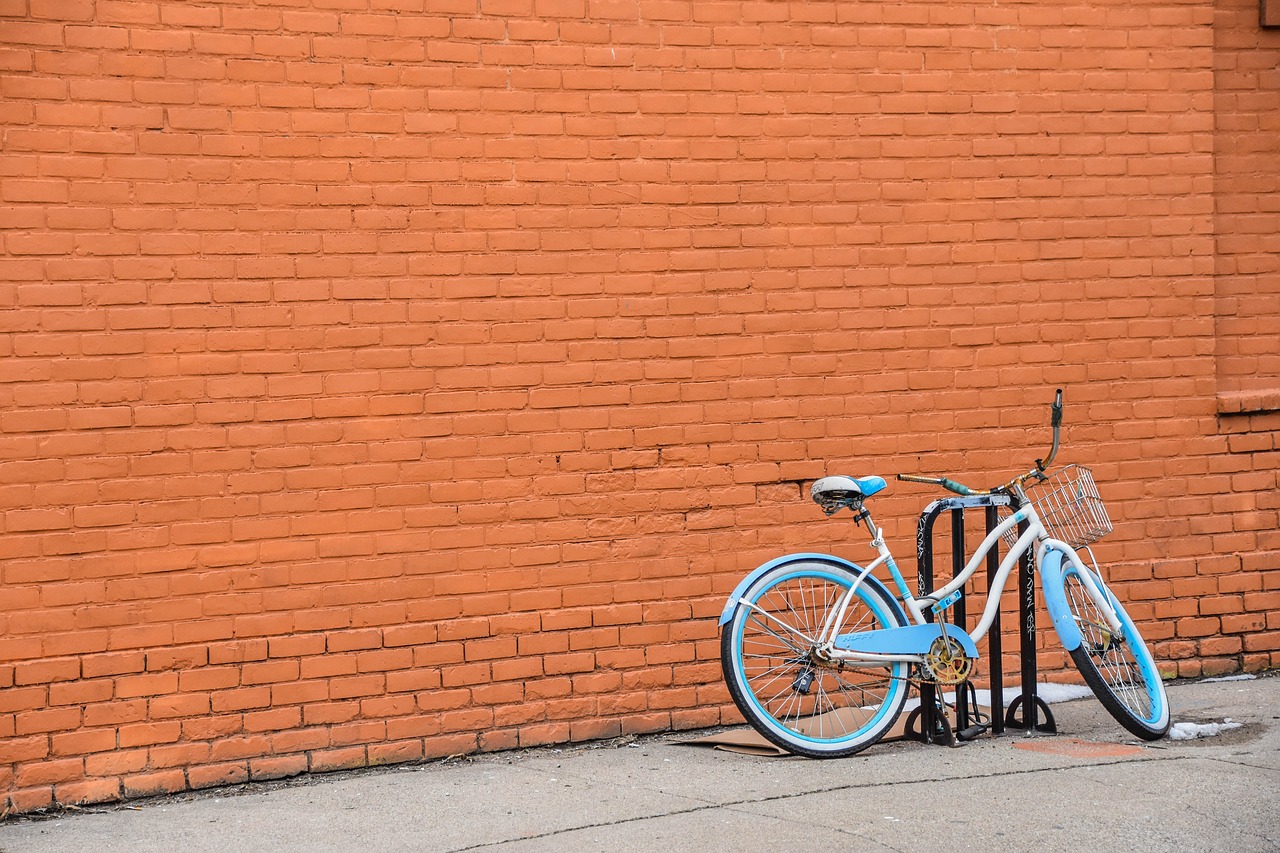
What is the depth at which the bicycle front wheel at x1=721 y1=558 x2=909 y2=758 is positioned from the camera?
5.10 metres

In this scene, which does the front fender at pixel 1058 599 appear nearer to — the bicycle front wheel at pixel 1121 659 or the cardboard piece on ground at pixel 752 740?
the bicycle front wheel at pixel 1121 659

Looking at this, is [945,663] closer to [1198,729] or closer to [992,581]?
[992,581]

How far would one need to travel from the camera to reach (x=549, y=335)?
18.3 feet

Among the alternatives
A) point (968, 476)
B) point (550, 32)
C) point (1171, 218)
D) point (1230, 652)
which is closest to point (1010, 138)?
point (1171, 218)

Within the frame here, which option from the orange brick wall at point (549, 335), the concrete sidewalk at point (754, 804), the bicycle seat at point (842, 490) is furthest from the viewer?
the bicycle seat at point (842, 490)

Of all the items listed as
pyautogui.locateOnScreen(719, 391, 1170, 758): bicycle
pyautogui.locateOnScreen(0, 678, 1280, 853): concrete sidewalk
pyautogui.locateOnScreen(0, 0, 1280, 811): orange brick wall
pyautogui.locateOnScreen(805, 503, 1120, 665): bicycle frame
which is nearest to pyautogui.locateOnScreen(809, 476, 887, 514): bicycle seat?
pyautogui.locateOnScreen(719, 391, 1170, 758): bicycle

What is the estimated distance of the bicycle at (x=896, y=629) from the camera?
16.9 feet

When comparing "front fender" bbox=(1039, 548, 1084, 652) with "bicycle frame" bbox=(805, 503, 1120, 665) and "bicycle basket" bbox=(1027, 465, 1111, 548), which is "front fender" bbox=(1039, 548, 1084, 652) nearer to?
"bicycle frame" bbox=(805, 503, 1120, 665)

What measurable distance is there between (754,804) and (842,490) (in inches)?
49.9

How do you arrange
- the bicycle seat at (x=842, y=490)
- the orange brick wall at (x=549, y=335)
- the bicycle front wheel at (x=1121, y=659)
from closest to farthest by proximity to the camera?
the orange brick wall at (x=549, y=335) < the bicycle seat at (x=842, y=490) < the bicycle front wheel at (x=1121, y=659)

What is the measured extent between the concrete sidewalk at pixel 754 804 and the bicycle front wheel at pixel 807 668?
0.14 m

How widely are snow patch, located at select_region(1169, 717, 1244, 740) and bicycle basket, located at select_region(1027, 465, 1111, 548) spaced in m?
0.81

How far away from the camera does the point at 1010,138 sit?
6.11 meters

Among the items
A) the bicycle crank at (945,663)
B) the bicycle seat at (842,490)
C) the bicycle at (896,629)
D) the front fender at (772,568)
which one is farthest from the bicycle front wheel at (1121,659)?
the bicycle seat at (842,490)
